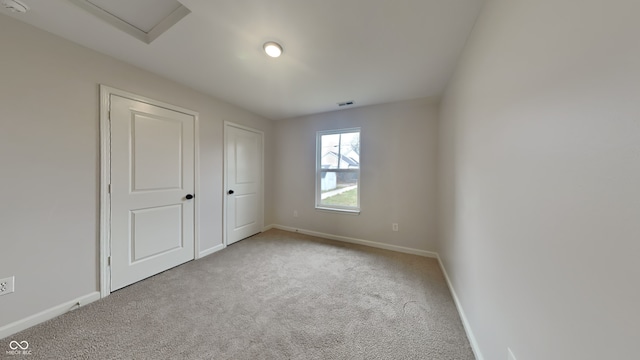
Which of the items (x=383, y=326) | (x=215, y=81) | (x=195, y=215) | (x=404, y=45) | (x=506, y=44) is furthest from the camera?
(x=195, y=215)

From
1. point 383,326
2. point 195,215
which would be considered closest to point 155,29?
point 195,215

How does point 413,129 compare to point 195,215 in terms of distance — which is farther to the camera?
point 413,129

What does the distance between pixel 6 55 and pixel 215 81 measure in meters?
1.37

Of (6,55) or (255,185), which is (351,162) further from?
(6,55)

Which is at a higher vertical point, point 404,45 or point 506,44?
point 404,45

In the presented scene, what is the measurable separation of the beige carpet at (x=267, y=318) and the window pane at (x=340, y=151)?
1.68m

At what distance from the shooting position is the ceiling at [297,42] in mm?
1291

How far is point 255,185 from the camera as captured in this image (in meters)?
3.52

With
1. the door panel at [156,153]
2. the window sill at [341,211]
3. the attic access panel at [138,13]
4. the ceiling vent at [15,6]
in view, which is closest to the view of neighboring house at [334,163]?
the window sill at [341,211]

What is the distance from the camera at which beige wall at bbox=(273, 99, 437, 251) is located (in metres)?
2.73

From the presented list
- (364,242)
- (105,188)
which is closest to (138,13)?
(105,188)

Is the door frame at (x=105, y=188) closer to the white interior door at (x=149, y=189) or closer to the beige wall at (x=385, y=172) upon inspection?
the white interior door at (x=149, y=189)

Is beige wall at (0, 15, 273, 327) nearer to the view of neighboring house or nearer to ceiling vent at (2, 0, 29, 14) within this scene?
ceiling vent at (2, 0, 29, 14)

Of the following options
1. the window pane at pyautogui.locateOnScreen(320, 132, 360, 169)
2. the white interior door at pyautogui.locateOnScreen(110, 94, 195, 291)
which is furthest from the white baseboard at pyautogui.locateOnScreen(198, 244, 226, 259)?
the window pane at pyautogui.locateOnScreen(320, 132, 360, 169)
